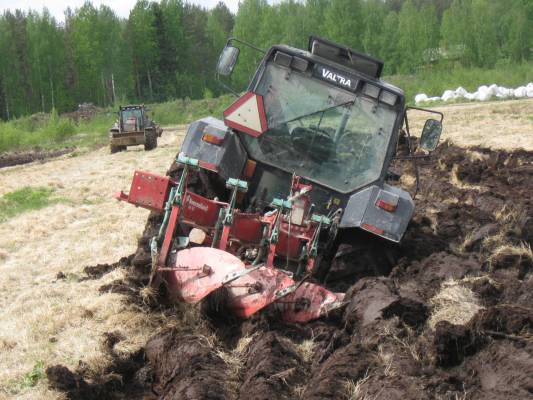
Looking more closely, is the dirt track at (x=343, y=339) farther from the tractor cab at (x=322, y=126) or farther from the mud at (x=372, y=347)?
the tractor cab at (x=322, y=126)

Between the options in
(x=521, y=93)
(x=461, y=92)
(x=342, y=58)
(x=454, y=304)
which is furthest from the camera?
(x=461, y=92)

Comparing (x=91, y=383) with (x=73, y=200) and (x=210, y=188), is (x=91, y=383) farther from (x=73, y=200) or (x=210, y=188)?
(x=73, y=200)

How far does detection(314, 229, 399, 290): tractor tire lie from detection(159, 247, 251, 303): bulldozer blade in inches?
55.8

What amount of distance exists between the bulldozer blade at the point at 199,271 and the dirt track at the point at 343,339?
5.5 inches

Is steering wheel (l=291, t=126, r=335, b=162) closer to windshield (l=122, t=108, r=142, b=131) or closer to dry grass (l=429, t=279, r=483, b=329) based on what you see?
dry grass (l=429, t=279, r=483, b=329)

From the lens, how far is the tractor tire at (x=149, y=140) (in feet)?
80.8

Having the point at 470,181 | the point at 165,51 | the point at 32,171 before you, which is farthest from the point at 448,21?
the point at 470,181

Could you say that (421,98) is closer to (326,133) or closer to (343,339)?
(326,133)

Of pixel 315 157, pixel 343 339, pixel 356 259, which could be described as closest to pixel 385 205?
pixel 356 259

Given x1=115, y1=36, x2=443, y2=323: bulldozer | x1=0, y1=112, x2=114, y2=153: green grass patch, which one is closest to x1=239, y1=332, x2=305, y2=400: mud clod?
x1=115, y1=36, x2=443, y2=323: bulldozer

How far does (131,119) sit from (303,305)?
22.3 metres

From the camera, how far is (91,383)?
478cm

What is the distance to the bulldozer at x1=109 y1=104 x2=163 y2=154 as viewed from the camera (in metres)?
25.0

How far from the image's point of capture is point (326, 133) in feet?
23.4
